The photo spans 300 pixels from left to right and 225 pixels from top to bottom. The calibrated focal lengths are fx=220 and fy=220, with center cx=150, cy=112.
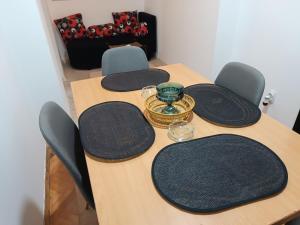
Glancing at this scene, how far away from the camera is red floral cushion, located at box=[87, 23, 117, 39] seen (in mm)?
4152

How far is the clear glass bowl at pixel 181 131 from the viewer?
941 mm

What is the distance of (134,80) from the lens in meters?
1.49

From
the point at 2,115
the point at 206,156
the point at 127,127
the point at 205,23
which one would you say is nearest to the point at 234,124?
the point at 206,156

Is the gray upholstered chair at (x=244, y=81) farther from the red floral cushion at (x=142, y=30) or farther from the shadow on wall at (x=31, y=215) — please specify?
the red floral cushion at (x=142, y=30)

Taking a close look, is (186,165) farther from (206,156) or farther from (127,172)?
(127,172)

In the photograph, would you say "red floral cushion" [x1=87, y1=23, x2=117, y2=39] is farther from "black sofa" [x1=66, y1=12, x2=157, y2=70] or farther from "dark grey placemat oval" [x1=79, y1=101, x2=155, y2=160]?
"dark grey placemat oval" [x1=79, y1=101, x2=155, y2=160]

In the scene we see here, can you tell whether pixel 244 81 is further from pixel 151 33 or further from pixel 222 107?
pixel 151 33

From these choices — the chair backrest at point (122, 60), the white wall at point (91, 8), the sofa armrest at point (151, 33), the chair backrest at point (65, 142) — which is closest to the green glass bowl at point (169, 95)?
the chair backrest at point (65, 142)

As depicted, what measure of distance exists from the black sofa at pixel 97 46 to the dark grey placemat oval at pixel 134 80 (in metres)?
2.37

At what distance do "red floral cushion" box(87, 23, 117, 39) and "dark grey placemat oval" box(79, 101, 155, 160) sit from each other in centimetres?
338

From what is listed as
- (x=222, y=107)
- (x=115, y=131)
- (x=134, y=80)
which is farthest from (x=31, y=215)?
(x=222, y=107)

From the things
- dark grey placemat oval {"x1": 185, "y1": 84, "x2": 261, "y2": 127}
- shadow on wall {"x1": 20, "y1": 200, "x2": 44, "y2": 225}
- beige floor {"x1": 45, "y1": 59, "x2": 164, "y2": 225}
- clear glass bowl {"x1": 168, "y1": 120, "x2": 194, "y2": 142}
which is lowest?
beige floor {"x1": 45, "y1": 59, "x2": 164, "y2": 225}

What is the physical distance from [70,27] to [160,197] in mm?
3959

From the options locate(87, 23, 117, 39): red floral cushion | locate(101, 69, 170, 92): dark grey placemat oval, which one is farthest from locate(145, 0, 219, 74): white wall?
locate(101, 69, 170, 92): dark grey placemat oval
